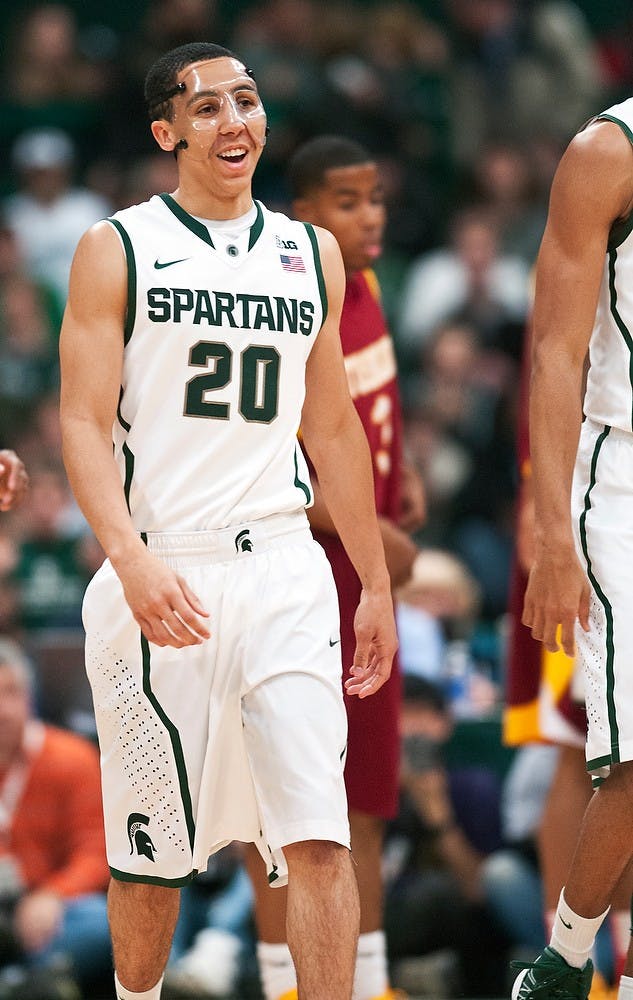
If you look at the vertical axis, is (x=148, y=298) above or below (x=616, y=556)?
above

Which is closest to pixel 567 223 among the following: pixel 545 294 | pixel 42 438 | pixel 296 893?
pixel 545 294

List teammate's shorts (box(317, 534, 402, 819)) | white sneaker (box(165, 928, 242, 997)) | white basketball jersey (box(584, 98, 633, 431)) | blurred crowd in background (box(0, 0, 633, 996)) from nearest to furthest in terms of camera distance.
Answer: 1. white basketball jersey (box(584, 98, 633, 431))
2. teammate's shorts (box(317, 534, 402, 819))
3. white sneaker (box(165, 928, 242, 997))
4. blurred crowd in background (box(0, 0, 633, 996))

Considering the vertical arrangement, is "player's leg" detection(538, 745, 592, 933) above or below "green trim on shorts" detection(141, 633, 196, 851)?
below

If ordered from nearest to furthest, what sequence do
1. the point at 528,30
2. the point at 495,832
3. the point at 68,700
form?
the point at 495,832 < the point at 68,700 < the point at 528,30

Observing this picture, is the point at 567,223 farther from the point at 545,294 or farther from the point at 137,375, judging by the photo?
the point at 137,375

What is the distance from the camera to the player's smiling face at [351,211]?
5.11 meters

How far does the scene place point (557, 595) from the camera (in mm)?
3965

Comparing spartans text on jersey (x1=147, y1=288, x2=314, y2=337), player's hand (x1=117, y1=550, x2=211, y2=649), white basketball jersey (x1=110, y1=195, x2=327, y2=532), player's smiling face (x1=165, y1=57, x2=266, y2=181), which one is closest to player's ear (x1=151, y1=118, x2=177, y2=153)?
player's smiling face (x1=165, y1=57, x2=266, y2=181)

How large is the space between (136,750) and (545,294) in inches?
56.2

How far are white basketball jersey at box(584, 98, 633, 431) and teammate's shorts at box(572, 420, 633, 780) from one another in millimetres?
55

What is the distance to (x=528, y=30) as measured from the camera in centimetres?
1299

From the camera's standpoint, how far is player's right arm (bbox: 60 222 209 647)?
3.78 metres

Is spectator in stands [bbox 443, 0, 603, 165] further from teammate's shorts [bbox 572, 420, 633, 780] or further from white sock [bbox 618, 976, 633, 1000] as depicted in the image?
white sock [bbox 618, 976, 633, 1000]

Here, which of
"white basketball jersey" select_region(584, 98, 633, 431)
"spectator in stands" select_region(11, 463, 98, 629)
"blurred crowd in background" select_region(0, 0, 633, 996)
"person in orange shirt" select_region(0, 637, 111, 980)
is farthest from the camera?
"blurred crowd in background" select_region(0, 0, 633, 996)
